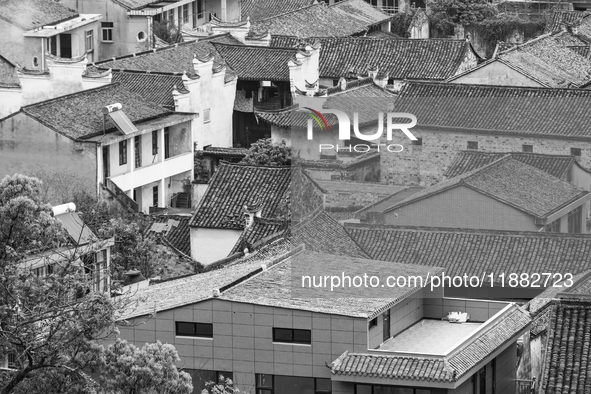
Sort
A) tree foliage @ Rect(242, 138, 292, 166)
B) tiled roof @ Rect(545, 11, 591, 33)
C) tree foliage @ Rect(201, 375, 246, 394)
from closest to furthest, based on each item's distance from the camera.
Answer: tree foliage @ Rect(201, 375, 246, 394)
tree foliage @ Rect(242, 138, 292, 166)
tiled roof @ Rect(545, 11, 591, 33)

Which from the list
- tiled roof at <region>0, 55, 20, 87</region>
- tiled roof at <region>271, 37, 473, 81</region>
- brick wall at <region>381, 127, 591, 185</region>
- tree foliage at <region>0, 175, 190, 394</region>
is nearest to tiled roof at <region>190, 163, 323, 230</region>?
brick wall at <region>381, 127, 591, 185</region>

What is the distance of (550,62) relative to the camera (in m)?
69.8

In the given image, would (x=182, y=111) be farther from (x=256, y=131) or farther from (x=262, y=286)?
(x=262, y=286)

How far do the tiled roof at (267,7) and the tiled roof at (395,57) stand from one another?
41.2ft

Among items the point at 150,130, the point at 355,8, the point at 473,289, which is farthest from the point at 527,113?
the point at 355,8

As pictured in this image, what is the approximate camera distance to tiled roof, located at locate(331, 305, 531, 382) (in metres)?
33.7

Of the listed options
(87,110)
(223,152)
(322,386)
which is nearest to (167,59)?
(223,152)

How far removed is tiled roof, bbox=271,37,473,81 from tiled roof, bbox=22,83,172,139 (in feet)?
41.2

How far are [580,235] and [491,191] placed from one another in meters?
2.14

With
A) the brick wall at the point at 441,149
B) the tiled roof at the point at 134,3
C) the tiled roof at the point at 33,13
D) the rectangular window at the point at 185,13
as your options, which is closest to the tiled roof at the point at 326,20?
the rectangular window at the point at 185,13

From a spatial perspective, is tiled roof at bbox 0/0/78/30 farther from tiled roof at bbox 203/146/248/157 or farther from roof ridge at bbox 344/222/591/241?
roof ridge at bbox 344/222/591/241

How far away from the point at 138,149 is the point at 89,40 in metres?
17.2

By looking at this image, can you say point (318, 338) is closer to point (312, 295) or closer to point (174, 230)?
point (312, 295)

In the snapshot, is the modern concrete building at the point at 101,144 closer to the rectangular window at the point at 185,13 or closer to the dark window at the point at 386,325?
the dark window at the point at 386,325
